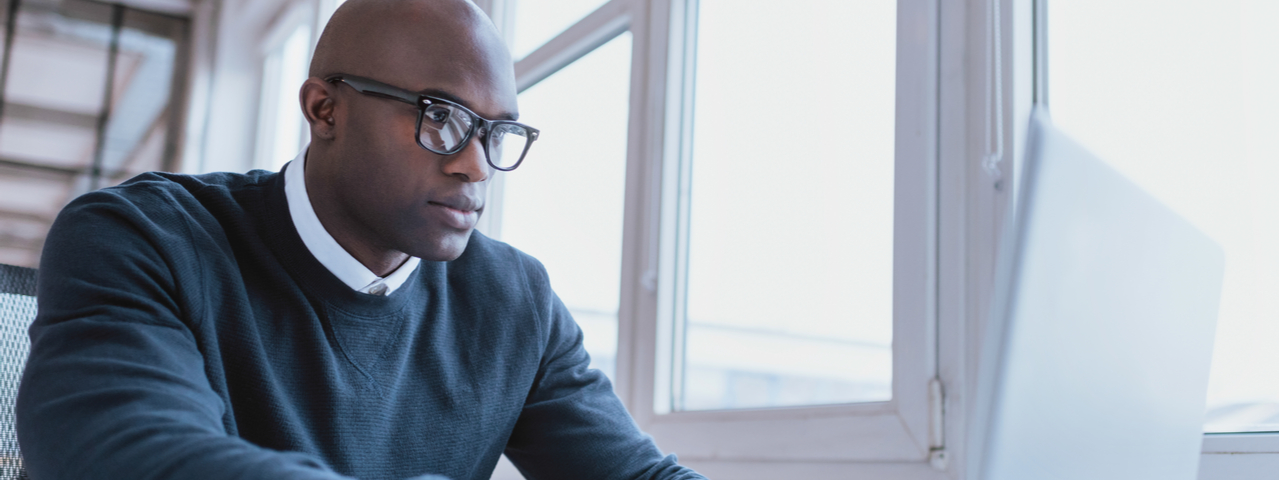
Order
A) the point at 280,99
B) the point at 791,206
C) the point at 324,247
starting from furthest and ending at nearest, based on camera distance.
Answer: the point at 280,99 → the point at 791,206 → the point at 324,247

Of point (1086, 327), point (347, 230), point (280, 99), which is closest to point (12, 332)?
point (347, 230)

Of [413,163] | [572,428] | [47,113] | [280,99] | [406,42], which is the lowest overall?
[572,428]

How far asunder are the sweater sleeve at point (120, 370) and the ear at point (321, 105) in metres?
0.25

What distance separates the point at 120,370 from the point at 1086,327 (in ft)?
2.17

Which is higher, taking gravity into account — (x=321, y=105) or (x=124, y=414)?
(x=321, y=105)

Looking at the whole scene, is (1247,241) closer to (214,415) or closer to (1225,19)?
(1225,19)

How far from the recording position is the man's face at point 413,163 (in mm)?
1147

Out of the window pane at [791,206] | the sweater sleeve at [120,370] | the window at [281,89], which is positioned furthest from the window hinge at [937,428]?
the window at [281,89]

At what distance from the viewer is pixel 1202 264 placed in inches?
26.4

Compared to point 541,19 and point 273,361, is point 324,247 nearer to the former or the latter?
point 273,361

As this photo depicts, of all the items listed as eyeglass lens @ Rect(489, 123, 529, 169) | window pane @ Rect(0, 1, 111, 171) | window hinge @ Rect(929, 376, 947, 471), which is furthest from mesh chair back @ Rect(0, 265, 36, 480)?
window pane @ Rect(0, 1, 111, 171)

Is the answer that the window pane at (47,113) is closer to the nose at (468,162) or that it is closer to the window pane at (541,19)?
the window pane at (541,19)

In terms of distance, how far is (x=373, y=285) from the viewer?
1.16 m

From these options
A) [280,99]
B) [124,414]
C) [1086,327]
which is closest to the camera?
[1086,327]
